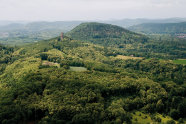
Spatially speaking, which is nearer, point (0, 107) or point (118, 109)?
point (0, 107)

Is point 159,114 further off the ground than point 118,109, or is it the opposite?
point 118,109

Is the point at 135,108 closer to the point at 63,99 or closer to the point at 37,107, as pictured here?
the point at 63,99

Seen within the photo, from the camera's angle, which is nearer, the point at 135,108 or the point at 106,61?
the point at 135,108

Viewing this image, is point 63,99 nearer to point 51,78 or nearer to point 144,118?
point 51,78

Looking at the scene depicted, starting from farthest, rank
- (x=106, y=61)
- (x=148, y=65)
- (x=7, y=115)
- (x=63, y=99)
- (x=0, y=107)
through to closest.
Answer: (x=106, y=61) → (x=148, y=65) → (x=63, y=99) → (x=0, y=107) → (x=7, y=115)

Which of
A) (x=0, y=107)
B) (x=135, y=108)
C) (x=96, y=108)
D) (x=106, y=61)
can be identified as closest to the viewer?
(x=0, y=107)

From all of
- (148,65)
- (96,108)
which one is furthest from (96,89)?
(148,65)

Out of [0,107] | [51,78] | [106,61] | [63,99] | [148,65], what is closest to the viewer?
[0,107]

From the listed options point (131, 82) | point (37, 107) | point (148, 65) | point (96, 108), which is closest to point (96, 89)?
point (96, 108)

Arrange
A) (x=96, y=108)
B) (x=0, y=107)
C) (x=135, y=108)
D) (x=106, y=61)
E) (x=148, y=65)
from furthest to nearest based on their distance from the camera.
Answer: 1. (x=106, y=61)
2. (x=148, y=65)
3. (x=135, y=108)
4. (x=96, y=108)
5. (x=0, y=107)
